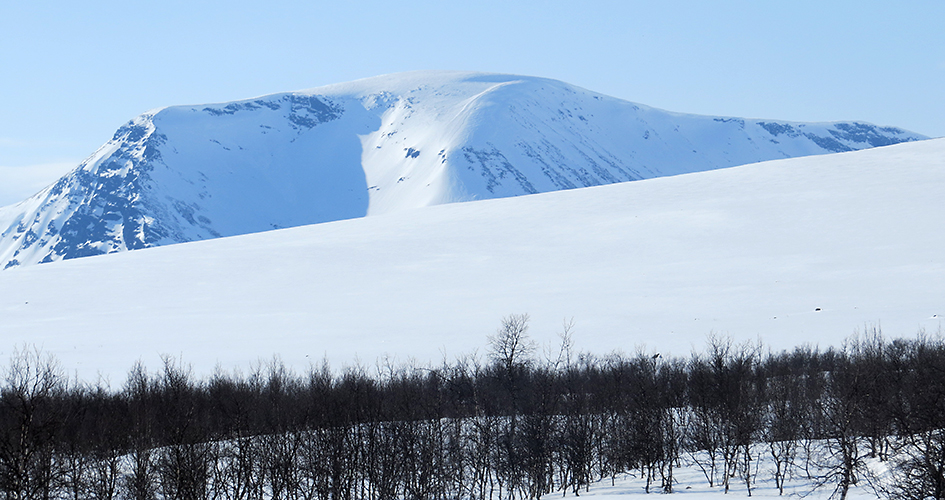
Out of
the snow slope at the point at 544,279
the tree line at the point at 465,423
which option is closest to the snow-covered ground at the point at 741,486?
the tree line at the point at 465,423

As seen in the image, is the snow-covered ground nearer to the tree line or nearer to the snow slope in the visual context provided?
the tree line

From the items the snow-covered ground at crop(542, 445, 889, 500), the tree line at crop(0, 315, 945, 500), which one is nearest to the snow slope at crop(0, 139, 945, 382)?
the tree line at crop(0, 315, 945, 500)

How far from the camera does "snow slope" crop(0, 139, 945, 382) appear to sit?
46.4 m

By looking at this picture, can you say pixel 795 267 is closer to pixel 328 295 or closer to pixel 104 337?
pixel 328 295

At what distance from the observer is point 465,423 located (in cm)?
3531

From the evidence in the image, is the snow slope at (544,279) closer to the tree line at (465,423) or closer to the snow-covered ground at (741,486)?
the tree line at (465,423)

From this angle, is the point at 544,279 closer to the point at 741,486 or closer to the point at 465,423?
the point at 465,423

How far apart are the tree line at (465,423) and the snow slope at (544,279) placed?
107 inches

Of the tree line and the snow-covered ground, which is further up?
the tree line

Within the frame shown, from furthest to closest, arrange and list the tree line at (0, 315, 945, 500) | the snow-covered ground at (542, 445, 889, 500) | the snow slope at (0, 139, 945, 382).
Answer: the snow slope at (0, 139, 945, 382) → the tree line at (0, 315, 945, 500) → the snow-covered ground at (542, 445, 889, 500)

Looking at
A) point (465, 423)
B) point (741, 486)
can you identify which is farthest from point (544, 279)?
point (741, 486)

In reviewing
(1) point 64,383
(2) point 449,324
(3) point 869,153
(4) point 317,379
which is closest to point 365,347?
(2) point 449,324

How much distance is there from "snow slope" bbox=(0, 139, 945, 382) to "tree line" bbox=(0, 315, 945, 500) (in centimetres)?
271

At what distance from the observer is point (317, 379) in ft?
119
